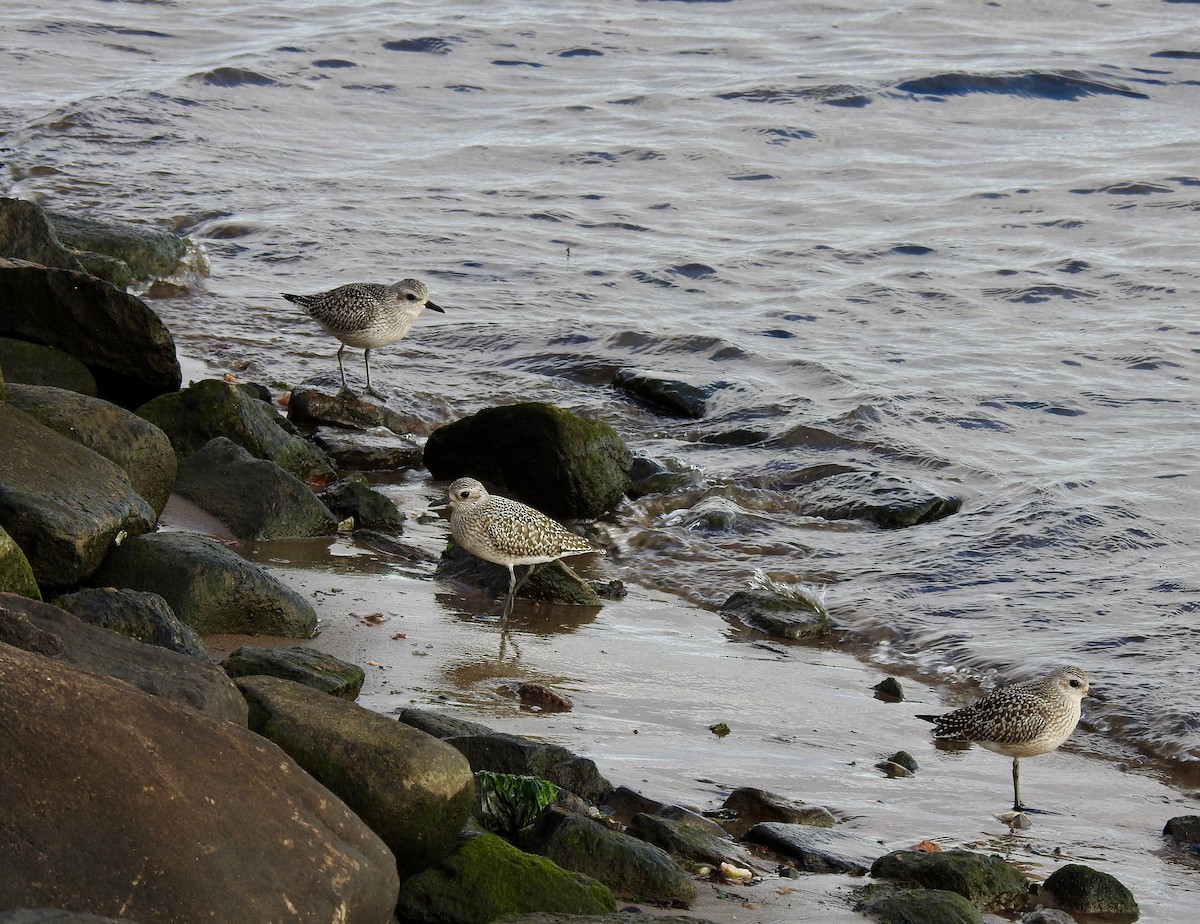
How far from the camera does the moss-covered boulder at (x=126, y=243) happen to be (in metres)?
14.7

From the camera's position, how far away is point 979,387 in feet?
46.3

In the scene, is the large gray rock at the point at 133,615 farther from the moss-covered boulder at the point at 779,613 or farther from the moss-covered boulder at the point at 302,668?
the moss-covered boulder at the point at 779,613

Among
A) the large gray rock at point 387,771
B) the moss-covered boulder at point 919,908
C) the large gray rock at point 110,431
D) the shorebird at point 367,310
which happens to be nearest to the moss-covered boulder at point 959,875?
the moss-covered boulder at point 919,908

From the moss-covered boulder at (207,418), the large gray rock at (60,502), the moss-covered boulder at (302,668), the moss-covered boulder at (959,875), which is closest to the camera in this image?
the moss-covered boulder at (959,875)

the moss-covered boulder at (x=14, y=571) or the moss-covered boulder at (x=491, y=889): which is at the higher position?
the moss-covered boulder at (x=14, y=571)

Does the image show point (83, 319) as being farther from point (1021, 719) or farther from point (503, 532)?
point (1021, 719)

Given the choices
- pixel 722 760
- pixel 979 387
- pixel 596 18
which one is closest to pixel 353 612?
pixel 722 760

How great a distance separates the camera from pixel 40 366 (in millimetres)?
9273

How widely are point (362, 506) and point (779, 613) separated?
275 centimetres

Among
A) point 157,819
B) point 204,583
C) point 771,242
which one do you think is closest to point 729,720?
point 204,583

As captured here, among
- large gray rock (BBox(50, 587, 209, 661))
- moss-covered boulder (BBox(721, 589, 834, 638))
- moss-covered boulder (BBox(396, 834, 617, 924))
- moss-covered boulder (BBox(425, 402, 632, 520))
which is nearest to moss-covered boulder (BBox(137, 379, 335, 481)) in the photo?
moss-covered boulder (BBox(425, 402, 632, 520))

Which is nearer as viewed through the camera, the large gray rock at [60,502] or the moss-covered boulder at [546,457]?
the large gray rock at [60,502]

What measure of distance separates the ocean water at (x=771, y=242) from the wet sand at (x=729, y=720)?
0.76 meters

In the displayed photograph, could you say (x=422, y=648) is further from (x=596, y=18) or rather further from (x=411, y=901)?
(x=596, y=18)
